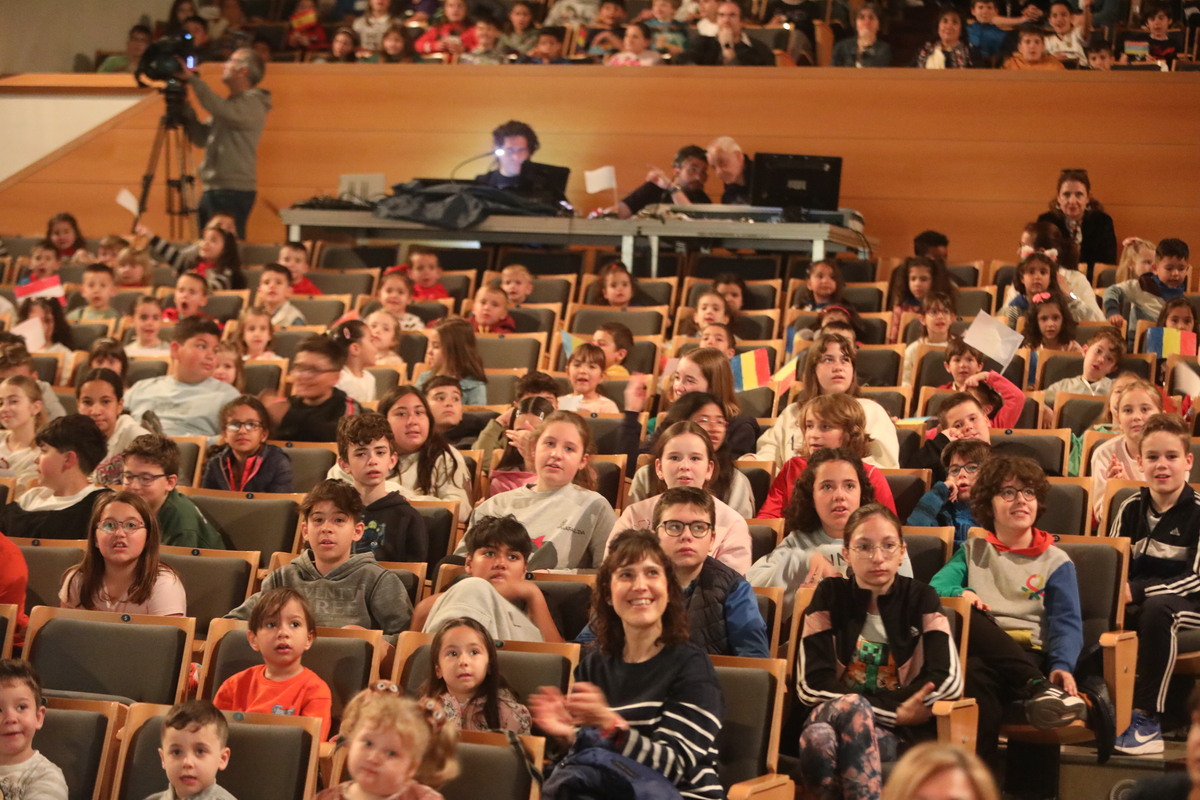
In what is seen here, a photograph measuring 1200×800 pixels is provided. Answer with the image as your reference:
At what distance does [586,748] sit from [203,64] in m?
7.31

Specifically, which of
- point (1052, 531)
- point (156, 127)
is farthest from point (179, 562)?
point (156, 127)

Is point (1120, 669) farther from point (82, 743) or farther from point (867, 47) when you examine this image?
point (867, 47)

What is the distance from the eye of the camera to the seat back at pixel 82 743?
3.10 metres

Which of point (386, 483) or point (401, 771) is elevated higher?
point (386, 483)

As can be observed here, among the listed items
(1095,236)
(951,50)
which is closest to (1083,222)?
(1095,236)

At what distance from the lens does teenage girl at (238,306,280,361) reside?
6160 millimetres

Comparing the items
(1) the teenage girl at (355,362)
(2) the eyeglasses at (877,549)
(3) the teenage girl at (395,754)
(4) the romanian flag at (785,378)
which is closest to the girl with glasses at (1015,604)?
(2) the eyeglasses at (877,549)

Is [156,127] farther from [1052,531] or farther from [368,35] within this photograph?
[1052,531]

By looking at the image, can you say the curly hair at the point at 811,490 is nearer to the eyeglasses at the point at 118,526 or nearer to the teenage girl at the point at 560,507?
the teenage girl at the point at 560,507

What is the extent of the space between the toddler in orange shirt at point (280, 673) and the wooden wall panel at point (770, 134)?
5360 millimetres

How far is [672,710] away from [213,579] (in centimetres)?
142

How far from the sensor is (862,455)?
4.26m

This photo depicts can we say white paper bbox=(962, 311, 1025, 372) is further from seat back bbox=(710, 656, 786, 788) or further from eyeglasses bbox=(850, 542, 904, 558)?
seat back bbox=(710, 656, 786, 788)

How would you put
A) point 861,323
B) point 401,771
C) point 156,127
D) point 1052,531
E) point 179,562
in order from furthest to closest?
1. point 156,127
2. point 861,323
3. point 1052,531
4. point 179,562
5. point 401,771
